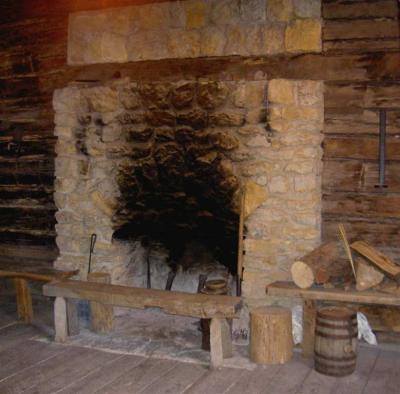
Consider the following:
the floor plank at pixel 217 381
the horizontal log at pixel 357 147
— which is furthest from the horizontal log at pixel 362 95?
the floor plank at pixel 217 381

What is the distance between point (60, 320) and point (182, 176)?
1.75 metres

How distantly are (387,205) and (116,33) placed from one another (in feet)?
9.95

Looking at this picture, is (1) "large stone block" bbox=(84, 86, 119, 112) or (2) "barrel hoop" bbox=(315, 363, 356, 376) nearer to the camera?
(2) "barrel hoop" bbox=(315, 363, 356, 376)

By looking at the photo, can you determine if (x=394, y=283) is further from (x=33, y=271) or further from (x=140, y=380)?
(x=33, y=271)

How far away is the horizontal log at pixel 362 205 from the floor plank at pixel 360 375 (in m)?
1.14

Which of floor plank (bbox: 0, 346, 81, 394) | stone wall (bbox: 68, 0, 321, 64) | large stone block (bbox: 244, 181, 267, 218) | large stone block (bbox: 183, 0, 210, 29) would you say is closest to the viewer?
floor plank (bbox: 0, 346, 81, 394)

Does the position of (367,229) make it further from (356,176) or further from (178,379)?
(178,379)

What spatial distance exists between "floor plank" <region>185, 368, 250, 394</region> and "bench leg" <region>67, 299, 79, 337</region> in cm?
148

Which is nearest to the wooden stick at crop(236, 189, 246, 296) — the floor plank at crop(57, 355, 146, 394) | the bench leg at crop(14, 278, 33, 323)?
the floor plank at crop(57, 355, 146, 394)

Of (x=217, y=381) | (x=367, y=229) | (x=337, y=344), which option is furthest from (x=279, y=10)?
(x=217, y=381)

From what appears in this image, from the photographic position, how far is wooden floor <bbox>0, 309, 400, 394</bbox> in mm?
4055

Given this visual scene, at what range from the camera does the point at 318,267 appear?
471 centimetres

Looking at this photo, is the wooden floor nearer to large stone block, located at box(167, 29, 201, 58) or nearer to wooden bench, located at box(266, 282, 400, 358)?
wooden bench, located at box(266, 282, 400, 358)

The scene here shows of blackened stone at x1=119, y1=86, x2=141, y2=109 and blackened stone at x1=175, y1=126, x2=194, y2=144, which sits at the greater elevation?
blackened stone at x1=119, y1=86, x2=141, y2=109
